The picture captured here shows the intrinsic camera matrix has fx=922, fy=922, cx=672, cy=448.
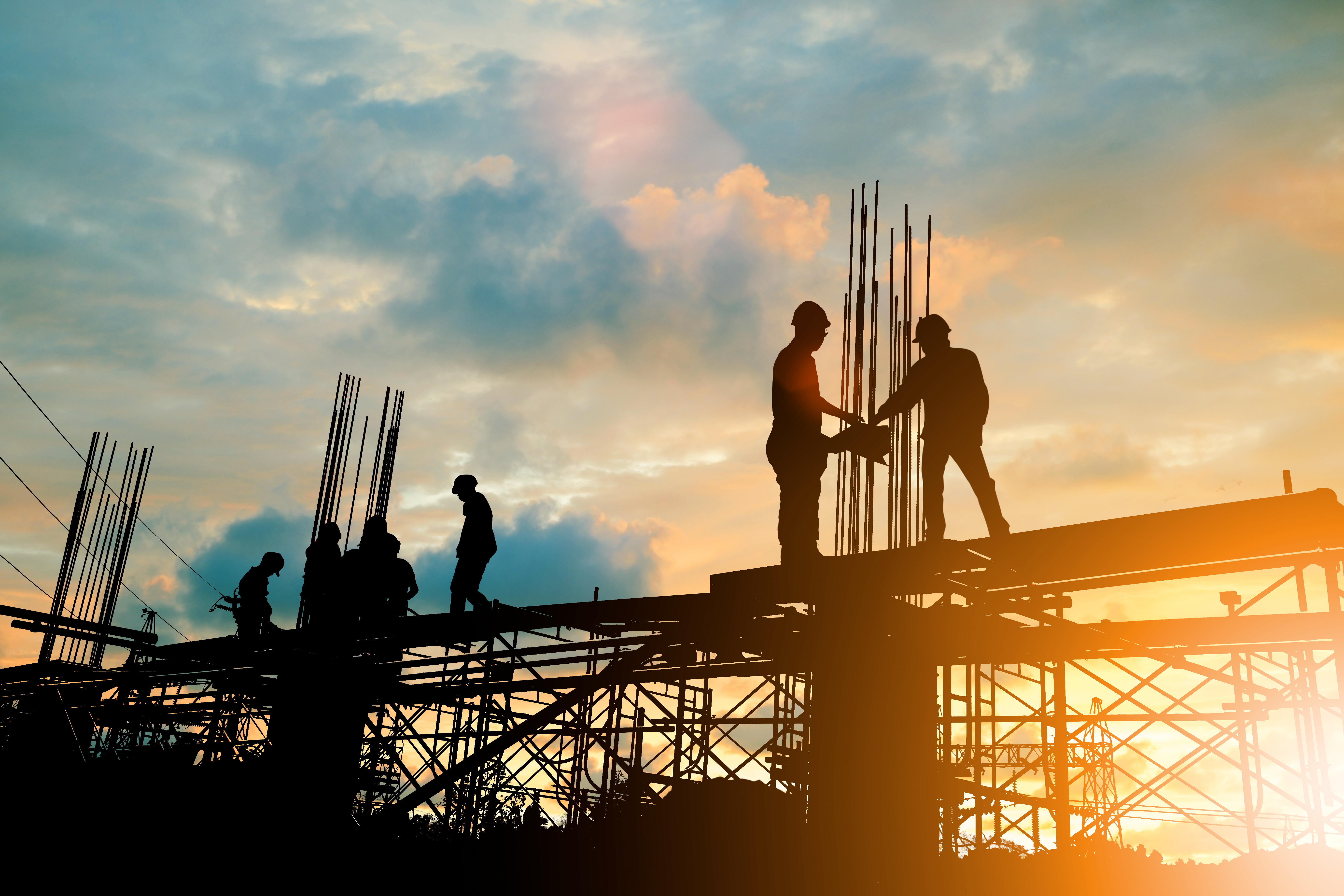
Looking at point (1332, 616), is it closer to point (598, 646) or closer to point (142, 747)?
point (598, 646)

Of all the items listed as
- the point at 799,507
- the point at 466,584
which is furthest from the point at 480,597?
the point at 799,507

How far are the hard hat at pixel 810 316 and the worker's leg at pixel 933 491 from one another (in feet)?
4.52

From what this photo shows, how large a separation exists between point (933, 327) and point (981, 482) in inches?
53.2

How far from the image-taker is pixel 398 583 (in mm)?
12945

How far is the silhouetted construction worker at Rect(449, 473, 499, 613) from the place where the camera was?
1166 centimetres

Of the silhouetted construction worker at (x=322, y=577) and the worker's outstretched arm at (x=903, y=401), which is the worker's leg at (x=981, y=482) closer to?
the worker's outstretched arm at (x=903, y=401)

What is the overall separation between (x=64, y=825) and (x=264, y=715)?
7314mm

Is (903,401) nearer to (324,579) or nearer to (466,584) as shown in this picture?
(466,584)

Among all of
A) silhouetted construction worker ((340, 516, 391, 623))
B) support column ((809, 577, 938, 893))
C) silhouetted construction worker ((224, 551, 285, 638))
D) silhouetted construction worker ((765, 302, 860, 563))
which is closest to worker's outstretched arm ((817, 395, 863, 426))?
silhouetted construction worker ((765, 302, 860, 563))

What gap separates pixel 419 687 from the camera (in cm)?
1280

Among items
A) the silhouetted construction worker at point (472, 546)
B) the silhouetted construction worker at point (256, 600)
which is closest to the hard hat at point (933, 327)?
the silhouetted construction worker at point (472, 546)

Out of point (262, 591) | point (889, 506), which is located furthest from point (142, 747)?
point (889, 506)

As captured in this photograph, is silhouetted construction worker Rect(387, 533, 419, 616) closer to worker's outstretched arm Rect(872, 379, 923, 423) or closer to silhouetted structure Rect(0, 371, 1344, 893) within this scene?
silhouetted structure Rect(0, 371, 1344, 893)

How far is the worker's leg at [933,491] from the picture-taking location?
7.76m
